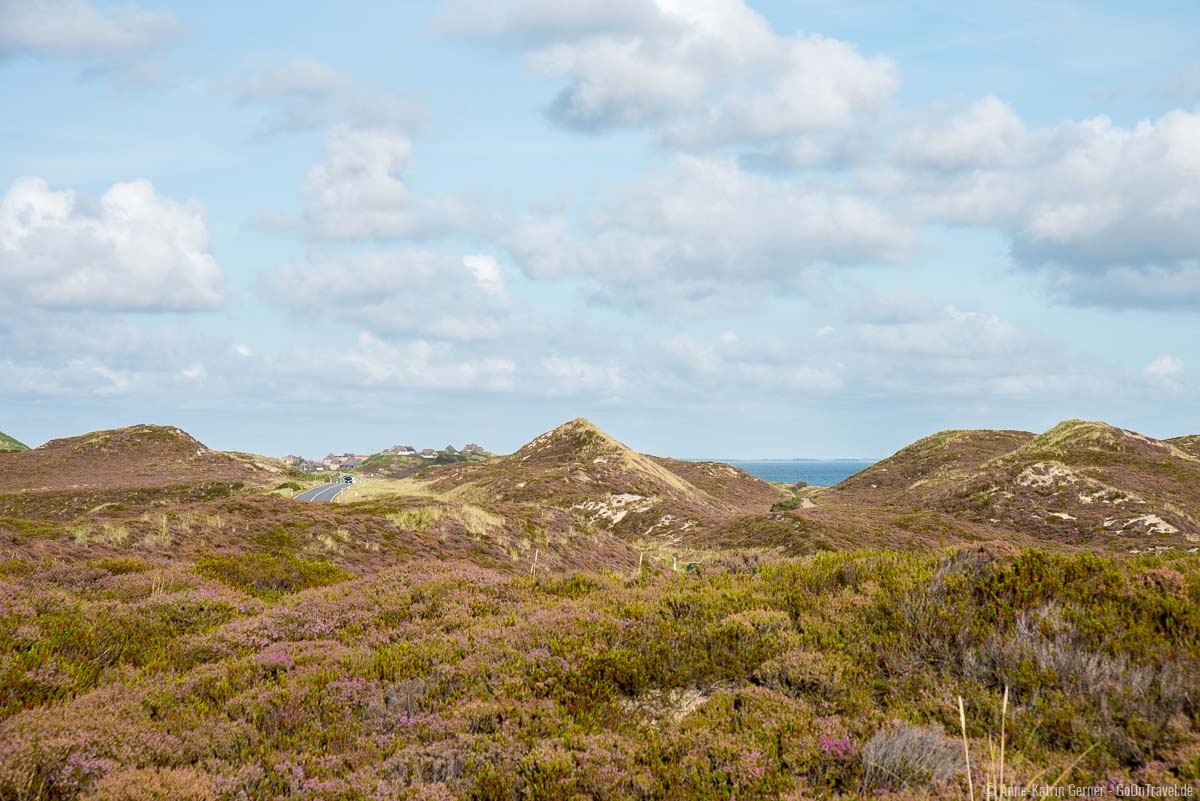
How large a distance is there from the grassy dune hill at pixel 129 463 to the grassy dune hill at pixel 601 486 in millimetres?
27254

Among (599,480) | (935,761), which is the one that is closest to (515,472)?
(599,480)

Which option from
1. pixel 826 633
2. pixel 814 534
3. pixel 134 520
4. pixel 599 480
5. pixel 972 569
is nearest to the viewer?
pixel 826 633

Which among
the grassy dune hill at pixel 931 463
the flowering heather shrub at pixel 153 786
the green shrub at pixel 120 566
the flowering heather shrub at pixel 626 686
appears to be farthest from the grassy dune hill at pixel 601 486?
the flowering heather shrub at pixel 153 786

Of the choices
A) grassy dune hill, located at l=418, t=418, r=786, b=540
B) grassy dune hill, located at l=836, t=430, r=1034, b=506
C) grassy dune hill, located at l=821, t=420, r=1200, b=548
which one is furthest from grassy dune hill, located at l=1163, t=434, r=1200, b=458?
grassy dune hill, located at l=418, t=418, r=786, b=540

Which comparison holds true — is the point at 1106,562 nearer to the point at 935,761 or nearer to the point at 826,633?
the point at 826,633

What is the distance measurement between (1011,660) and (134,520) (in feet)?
88.5

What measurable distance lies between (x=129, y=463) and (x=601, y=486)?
7518cm

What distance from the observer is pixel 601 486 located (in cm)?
6488

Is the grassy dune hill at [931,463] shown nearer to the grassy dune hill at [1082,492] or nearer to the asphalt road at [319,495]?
the grassy dune hill at [1082,492]

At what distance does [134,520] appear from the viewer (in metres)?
23.9

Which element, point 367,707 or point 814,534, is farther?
point 814,534

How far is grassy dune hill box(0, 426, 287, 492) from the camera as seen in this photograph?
270ft

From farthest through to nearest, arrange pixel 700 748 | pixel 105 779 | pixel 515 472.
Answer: pixel 515 472 < pixel 700 748 < pixel 105 779

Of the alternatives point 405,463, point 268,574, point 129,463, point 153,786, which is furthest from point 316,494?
point 405,463
